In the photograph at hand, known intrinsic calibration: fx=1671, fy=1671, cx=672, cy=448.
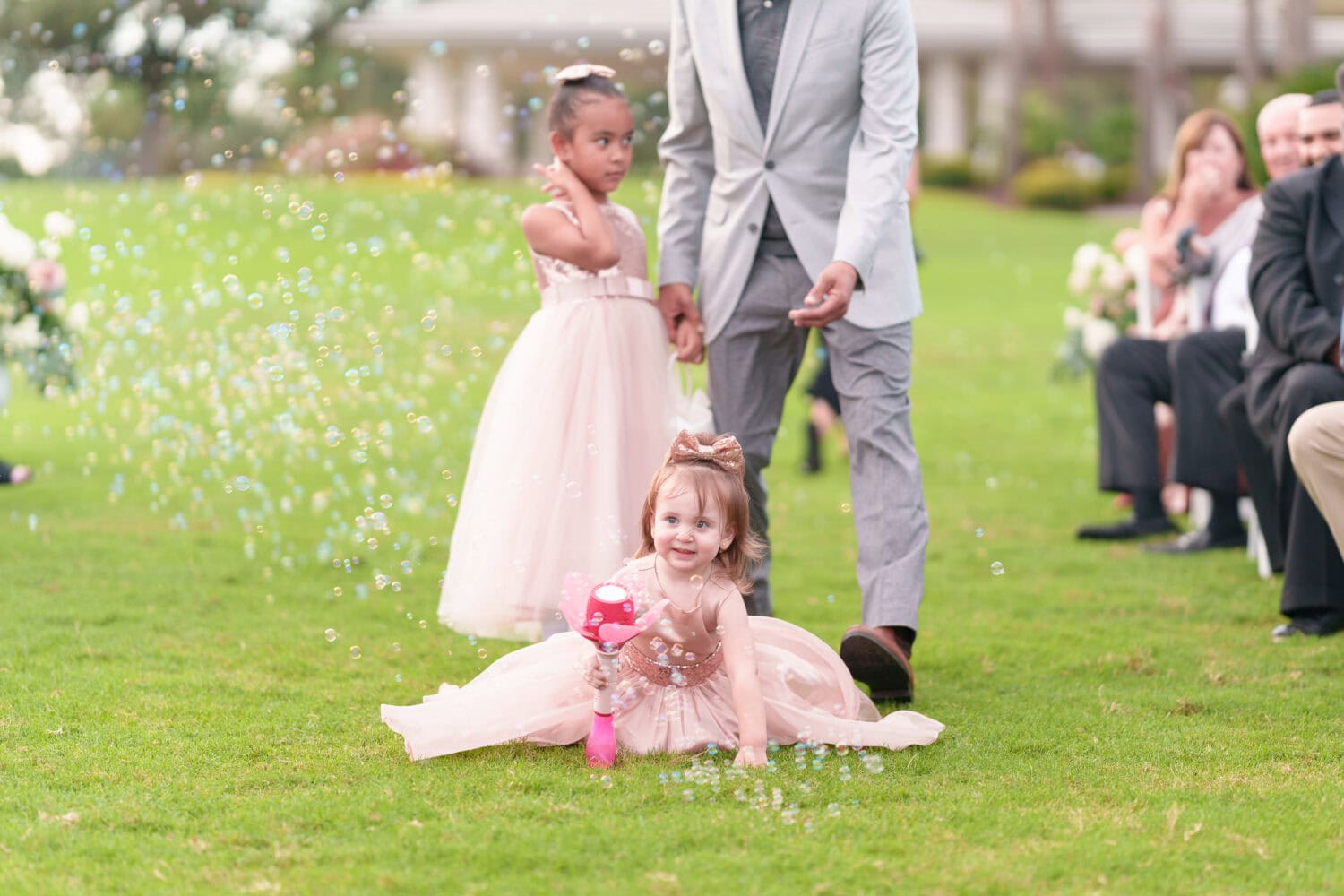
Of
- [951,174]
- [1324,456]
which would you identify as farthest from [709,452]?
[951,174]

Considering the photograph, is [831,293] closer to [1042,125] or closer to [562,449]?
[562,449]

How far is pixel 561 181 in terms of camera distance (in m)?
4.98

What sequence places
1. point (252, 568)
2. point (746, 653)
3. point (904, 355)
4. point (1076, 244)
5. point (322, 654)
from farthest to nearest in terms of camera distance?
point (1076, 244)
point (252, 568)
point (322, 654)
point (904, 355)
point (746, 653)

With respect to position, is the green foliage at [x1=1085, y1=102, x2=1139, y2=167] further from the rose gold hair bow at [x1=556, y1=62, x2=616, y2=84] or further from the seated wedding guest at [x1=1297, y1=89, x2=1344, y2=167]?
the rose gold hair bow at [x1=556, y1=62, x2=616, y2=84]

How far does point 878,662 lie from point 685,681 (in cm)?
64

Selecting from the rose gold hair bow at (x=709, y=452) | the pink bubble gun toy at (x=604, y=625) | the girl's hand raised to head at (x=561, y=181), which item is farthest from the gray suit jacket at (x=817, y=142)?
the pink bubble gun toy at (x=604, y=625)

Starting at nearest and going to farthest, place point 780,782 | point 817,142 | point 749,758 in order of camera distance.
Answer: point 780,782, point 749,758, point 817,142

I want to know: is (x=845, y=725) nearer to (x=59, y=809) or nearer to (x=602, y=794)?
(x=602, y=794)

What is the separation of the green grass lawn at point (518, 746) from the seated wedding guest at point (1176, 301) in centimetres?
49

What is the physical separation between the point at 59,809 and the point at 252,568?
327 cm

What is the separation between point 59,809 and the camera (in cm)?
355

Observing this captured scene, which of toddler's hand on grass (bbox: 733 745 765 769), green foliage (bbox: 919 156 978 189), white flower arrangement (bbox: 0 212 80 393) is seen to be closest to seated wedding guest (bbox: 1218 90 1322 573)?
toddler's hand on grass (bbox: 733 745 765 769)

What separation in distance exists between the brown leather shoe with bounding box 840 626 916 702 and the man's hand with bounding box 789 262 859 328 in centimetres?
86

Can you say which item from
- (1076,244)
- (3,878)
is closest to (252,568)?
(3,878)
